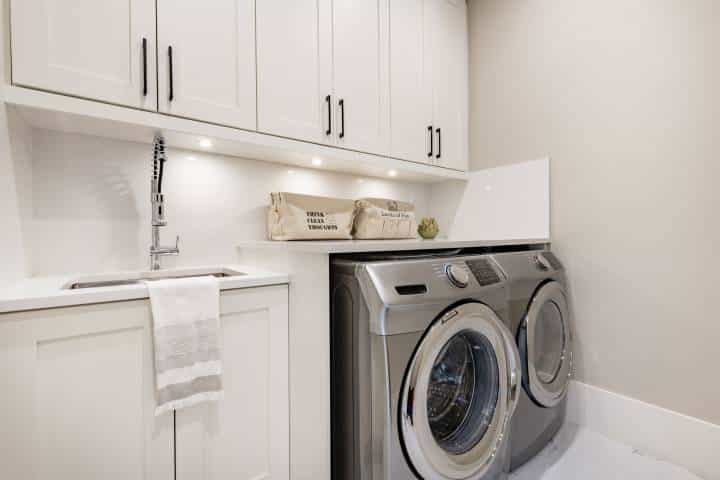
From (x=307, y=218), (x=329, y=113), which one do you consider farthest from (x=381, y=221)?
(x=329, y=113)

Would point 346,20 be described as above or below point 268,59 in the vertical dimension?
above

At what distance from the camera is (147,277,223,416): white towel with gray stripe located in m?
0.90

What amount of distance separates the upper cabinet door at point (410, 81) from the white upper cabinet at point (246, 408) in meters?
1.22

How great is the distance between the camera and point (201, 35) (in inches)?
50.8

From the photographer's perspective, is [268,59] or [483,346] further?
[268,59]

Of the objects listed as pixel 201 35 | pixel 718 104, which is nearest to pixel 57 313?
pixel 201 35

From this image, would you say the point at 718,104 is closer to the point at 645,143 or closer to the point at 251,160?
Answer: the point at 645,143

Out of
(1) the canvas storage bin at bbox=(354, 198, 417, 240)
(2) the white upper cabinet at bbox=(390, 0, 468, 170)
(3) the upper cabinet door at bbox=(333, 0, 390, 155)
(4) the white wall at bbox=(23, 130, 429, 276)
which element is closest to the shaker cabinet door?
(4) the white wall at bbox=(23, 130, 429, 276)

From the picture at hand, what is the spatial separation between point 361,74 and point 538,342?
160 cm

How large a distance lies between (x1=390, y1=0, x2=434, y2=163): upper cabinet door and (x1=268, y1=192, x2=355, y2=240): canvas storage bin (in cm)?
51

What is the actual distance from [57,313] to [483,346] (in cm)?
129

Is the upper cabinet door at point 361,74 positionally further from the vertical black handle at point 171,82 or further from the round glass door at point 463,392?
the round glass door at point 463,392

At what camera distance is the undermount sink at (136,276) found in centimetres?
123

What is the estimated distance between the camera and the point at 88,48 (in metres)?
1.09
